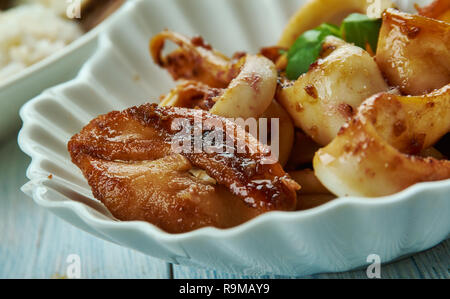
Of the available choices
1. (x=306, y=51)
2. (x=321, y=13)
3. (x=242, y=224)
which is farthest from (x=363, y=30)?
(x=242, y=224)

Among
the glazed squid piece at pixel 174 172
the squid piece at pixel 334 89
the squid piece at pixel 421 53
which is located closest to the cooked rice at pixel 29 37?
the glazed squid piece at pixel 174 172

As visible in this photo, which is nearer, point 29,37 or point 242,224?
point 242,224

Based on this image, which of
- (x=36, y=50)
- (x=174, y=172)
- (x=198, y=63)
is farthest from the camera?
(x=36, y=50)

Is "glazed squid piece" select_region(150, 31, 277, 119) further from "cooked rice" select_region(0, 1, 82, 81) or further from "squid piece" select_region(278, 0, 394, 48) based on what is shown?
"cooked rice" select_region(0, 1, 82, 81)

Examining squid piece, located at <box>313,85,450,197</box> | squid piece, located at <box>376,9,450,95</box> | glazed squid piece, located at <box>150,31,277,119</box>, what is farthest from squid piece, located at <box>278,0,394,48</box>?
squid piece, located at <box>313,85,450,197</box>

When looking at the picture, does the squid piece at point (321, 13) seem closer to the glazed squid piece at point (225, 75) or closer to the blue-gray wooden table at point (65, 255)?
the glazed squid piece at point (225, 75)

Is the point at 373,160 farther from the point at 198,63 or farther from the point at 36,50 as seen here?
the point at 36,50

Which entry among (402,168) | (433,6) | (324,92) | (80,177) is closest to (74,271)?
(80,177)
